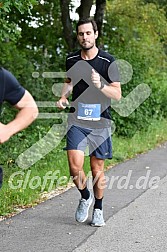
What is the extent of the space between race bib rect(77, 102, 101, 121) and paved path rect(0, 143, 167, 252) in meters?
1.14

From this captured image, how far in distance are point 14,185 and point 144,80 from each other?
8.12m

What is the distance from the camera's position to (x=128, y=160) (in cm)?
1139

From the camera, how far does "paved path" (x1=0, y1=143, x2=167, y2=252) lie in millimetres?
5570

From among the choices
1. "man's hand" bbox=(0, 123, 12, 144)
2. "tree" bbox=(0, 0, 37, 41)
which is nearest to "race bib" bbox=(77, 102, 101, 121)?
"man's hand" bbox=(0, 123, 12, 144)

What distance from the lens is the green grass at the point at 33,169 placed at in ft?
24.3

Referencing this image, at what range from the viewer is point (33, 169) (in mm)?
9586

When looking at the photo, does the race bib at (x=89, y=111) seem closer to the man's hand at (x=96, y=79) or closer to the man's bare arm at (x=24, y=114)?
the man's hand at (x=96, y=79)

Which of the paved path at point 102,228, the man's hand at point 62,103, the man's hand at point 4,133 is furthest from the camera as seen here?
the man's hand at point 62,103

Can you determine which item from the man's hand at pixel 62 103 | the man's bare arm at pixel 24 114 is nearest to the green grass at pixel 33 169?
the man's hand at pixel 62 103

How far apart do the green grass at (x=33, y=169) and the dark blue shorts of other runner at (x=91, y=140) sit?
1.28 m

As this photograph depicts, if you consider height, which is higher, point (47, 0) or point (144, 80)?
point (47, 0)

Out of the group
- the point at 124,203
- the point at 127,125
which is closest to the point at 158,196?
the point at 124,203

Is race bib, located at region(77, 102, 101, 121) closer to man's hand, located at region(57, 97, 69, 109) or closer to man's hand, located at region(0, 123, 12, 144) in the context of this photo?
man's hand, located at region(57, 97, 69, 109)

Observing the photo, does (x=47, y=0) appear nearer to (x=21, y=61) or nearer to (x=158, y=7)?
(x=21, y=61)
